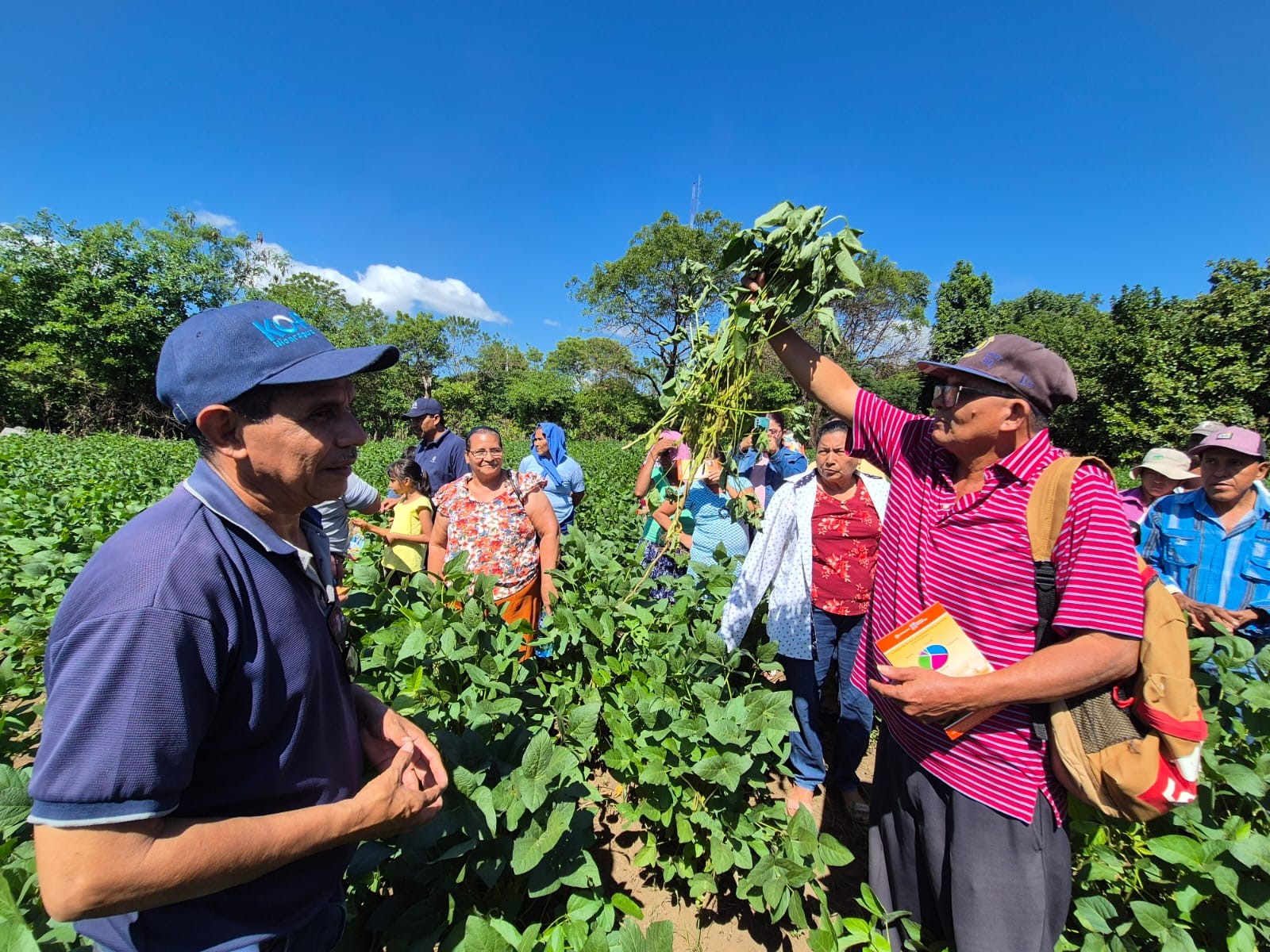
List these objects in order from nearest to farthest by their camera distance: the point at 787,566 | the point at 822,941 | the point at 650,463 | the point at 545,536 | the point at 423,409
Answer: the point at 822,941, the point at 787,566, the point at 545,536, the point at 650,463, the point at 423,409

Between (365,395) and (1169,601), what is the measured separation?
38.3 meters

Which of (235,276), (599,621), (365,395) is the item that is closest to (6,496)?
(599,621)

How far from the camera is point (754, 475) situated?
463 cm

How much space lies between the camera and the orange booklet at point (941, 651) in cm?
147

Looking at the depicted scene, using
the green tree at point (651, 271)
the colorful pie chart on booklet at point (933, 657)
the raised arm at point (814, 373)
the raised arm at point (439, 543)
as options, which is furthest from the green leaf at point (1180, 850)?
the green tree at point (651, 271)

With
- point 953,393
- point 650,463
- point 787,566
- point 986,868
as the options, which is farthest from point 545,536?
point 986,868

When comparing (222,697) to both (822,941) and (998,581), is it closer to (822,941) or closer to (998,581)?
(822,941)

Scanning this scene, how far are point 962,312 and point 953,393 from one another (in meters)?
32.5

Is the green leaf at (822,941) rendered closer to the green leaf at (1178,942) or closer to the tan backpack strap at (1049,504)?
the green leaf at (1178,942)

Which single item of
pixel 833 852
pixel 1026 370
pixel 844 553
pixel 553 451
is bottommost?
pixel 833 852

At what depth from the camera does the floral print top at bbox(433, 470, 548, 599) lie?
3.34m

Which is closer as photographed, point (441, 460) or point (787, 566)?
point (787, 566)

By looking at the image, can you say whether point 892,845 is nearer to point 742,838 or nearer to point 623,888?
point 742,838

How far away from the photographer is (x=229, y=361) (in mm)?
1003
